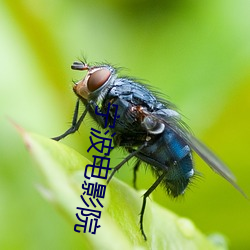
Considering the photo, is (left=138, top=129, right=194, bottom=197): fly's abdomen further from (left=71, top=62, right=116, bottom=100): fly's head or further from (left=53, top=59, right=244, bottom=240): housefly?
(left=71, top=62, right=116, bottom=100): fly's head

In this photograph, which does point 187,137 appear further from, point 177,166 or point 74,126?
point 74,126

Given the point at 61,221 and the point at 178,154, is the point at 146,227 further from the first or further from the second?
the point at 61,221

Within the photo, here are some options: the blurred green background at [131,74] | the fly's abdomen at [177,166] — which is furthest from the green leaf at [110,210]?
the blurred green background at [131,74]

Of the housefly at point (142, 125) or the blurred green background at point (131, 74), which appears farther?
the blurred green background at point (131, 74)

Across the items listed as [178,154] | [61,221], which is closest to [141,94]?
[178,154]

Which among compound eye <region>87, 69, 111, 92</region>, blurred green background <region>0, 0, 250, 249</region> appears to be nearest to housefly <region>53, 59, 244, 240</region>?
compound eye <region>87, 69, 111, 92</region>

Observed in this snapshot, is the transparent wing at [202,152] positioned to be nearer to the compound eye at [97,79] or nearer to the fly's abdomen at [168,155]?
the fly's abdomen at [168,155]
